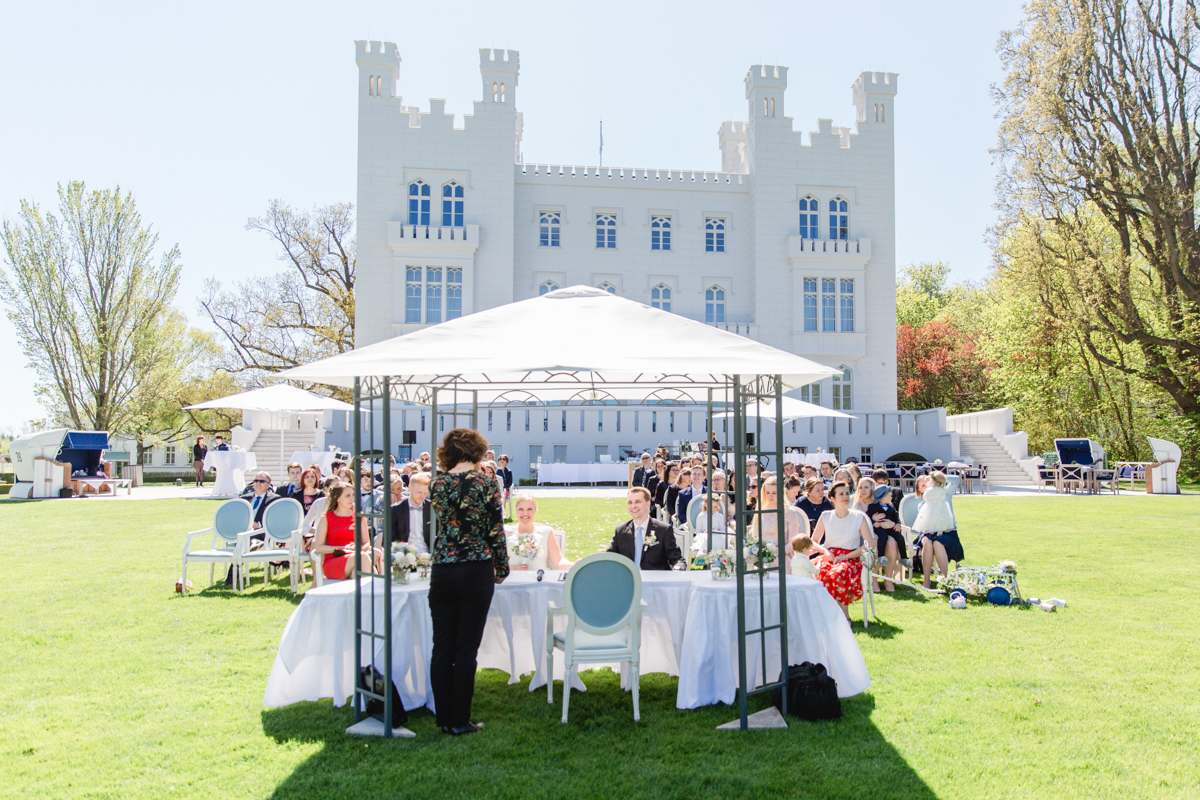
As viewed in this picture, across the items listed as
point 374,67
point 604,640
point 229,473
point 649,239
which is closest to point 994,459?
point 649,239

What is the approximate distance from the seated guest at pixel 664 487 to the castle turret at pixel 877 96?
27.0m

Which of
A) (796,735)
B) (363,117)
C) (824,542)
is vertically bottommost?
(796,735)

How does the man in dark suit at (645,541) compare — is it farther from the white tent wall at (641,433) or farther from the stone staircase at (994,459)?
the stone staircase at (994,459)

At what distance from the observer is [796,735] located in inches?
198

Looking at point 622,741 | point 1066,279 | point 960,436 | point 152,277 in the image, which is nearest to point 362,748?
point 622,741

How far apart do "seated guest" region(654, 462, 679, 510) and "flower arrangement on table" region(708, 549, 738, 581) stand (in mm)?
6581

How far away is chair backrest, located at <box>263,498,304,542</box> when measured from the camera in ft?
34.0

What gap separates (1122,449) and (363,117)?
3415 cm

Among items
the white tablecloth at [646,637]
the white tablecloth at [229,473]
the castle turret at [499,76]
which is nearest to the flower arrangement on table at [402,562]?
the white tablecloth at [646,637]

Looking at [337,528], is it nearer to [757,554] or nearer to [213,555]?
[213,555]

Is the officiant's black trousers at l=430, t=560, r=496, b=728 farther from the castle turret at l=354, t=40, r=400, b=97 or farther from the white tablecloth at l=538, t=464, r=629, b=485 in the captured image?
the castle turret at l=354, t=40, r=400, b=97

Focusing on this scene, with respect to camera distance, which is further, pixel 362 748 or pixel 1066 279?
pixel 1066 279

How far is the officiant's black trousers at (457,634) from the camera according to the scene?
4996mm

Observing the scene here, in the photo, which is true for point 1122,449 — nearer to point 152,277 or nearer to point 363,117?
point 363,117
